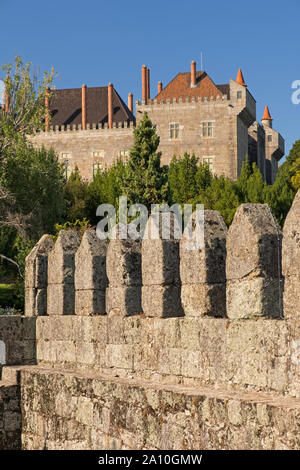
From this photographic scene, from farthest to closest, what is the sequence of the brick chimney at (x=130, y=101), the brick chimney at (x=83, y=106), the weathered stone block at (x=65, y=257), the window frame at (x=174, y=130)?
the brick chimney at (x=130, y=101) < the brick chimney at (x=83, y=106) < the window frame at (x=174, y=130) < the weathered stone block at (x=65, y=257)

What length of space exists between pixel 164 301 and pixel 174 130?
5516 cm

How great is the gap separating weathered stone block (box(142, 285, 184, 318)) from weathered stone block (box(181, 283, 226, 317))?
43 centimetres

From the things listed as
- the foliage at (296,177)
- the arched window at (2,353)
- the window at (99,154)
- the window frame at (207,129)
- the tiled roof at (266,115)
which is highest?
the tiled roof at (266,115)

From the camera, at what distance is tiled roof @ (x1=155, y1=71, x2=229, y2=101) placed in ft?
213

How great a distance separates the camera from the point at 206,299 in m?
6.97

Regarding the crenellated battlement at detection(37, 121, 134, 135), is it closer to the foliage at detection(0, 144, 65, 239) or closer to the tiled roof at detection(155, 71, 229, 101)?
the tiled roof at detection(155, 71, 229, 101)

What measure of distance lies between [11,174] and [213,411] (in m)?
30.5

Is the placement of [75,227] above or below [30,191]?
below

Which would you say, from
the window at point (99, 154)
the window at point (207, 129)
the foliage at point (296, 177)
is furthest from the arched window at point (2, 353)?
the window at point (99, 154)

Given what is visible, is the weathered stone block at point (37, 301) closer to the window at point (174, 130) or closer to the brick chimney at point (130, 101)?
the window at point (174, 130)

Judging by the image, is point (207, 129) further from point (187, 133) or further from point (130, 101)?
point (130, 101)

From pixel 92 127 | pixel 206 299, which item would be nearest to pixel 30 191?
pixel 206 299

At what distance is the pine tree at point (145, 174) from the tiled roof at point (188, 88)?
15.8 m

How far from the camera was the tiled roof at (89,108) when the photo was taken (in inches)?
2852
